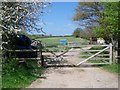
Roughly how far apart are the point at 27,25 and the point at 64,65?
3.47 m

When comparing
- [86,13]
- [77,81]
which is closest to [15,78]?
[77,81]

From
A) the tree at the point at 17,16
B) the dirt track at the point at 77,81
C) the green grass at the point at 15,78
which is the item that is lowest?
the dirt track at the point at 77,81

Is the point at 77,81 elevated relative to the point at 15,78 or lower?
lower

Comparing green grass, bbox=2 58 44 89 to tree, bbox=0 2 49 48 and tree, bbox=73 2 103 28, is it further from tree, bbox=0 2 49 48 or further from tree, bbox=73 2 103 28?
tree, bbox=73 2 103 28

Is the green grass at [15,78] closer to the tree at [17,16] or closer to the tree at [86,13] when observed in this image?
the tree at [17,16]

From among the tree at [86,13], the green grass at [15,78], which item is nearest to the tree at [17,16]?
the green grass at [15,78]

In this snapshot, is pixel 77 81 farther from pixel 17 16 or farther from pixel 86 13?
pixel 86 13

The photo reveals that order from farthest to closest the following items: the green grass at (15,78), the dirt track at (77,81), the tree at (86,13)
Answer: the tree at (86,13) → the dirt track at (77,81) → the green grass at (15,78)

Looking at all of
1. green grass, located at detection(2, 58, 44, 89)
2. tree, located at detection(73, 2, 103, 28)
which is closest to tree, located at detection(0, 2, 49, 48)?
green grass, located at detection(2, 58, 44, 89)

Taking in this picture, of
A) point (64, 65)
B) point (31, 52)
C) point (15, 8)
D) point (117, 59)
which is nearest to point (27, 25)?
point (15, 8)

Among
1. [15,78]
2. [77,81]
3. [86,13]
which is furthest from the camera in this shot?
[86,13]

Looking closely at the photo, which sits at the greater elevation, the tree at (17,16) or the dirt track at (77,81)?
the tree at (17,16)

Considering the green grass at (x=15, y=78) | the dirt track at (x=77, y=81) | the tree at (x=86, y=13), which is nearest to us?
the green grass at (x=15, y=78)

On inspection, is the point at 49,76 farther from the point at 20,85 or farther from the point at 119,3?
the point at 119,3
